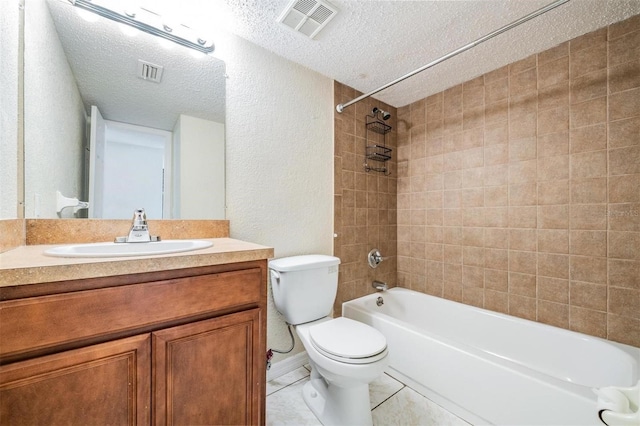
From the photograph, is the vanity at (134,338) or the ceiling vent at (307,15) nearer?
the vanity at (134,338)

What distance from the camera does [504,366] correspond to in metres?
1.19

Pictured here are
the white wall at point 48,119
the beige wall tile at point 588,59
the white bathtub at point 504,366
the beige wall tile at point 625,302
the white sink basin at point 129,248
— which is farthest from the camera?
the beige wall tile at point 588,59

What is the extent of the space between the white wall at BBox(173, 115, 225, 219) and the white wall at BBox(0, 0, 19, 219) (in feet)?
1.76

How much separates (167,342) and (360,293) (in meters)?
1.59

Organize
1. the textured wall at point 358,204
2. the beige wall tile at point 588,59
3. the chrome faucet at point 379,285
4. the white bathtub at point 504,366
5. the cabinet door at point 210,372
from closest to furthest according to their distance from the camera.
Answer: the cabinet door at point 210,372 → the white bathtub at point 504,366 → the beige wall tile at point 588,59 → the textured wall at point 358,204 → the chrome faucet at point 379,285

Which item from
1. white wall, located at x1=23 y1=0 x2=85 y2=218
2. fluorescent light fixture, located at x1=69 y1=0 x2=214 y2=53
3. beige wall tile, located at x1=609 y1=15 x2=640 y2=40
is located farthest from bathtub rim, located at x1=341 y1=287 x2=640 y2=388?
fluorescent light fixture, located at x1=69 y1=0 x2=214 y2=53

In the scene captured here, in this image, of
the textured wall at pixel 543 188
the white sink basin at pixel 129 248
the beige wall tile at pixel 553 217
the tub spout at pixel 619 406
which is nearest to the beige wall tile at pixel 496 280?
the textured wall at pixel 543 188

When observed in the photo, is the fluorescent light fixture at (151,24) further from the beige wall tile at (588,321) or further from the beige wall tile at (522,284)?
the beige wall tile at (588,321)

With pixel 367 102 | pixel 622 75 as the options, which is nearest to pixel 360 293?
pixel 367 102

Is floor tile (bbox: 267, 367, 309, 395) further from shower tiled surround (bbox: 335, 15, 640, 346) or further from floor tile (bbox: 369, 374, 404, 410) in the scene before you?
shower tiled surround (bbox: 335, 15, 640, 346)

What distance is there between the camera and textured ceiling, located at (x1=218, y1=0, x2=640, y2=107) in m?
1.28

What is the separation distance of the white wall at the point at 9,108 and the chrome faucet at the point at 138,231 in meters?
0.34

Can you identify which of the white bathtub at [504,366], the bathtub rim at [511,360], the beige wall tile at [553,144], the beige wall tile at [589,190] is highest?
the beige wall tile at [553,144]

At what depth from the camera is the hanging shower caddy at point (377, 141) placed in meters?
2.19
